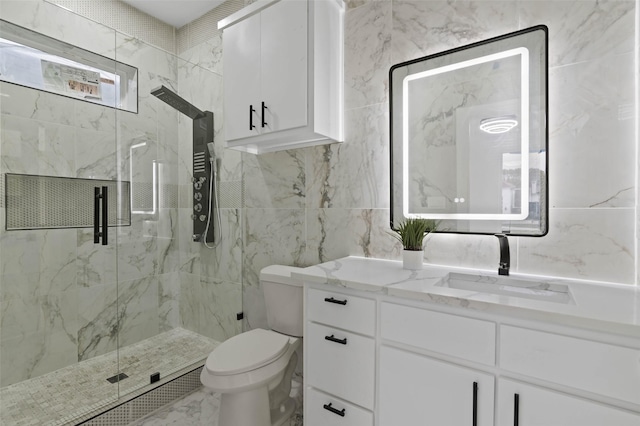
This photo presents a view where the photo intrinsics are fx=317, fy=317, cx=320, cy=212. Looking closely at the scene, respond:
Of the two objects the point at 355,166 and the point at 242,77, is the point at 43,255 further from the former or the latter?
the point at 355,166

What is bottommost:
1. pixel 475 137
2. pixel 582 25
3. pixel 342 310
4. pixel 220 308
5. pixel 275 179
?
pixel 220 308

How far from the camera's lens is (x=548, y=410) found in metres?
0.92

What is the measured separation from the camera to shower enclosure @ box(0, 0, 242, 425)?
185 cm

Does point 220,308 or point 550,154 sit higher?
point 550,154

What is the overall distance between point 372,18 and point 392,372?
5.91 ft

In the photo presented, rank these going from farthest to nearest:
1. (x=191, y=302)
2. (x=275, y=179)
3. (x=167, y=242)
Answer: (x=191, y=302), (x=167, y=242), (x=275, y=179)

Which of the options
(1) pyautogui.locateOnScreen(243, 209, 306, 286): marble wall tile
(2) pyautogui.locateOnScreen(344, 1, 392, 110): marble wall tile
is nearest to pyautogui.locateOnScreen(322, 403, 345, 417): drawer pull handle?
(1) pyautogui.locateOnScreen(243, 209, 306, 286): marble wall tile

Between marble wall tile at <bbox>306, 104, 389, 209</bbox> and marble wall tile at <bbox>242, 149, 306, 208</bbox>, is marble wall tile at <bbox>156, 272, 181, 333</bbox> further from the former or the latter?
marble wall tile at <bbox>306, 104, 389, 209</bbox>

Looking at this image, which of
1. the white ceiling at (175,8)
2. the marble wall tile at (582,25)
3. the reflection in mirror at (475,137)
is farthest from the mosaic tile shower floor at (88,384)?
the marble wall tile at (582,25)

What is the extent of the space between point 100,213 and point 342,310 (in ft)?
5.70

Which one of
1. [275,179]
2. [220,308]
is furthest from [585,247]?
[220,308]

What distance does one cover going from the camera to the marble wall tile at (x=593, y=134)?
1.21m

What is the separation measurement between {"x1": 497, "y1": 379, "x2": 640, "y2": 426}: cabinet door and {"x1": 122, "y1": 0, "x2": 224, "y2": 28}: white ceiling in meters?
3.13

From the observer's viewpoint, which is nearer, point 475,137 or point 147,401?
point 475,137
